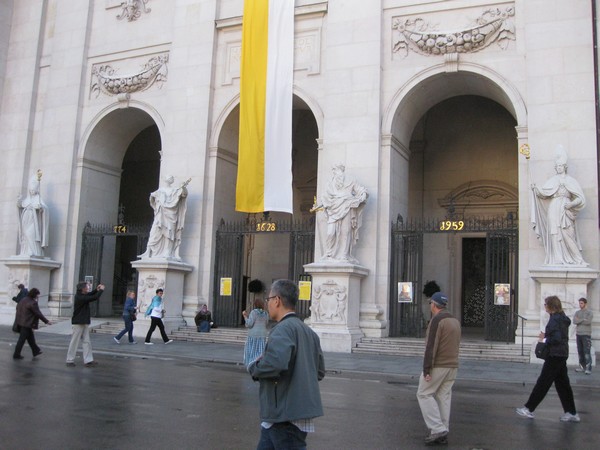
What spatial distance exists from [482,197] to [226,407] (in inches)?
727

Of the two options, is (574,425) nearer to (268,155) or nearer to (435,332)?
(435,332)

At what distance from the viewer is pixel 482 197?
1001 inches

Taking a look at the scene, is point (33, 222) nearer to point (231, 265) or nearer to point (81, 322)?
point (231, 265)

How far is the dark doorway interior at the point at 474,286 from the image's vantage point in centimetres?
2506

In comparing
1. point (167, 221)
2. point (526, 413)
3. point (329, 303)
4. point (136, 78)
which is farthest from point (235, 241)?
point (526, 413)

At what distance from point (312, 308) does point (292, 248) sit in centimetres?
312

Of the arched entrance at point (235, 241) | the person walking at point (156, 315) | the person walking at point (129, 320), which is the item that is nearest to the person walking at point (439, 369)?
the person walking at point (156, 315)

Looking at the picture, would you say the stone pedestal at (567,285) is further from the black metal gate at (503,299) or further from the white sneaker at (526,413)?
the white sneaker at (526,413)

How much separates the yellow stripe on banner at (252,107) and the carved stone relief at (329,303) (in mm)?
3470

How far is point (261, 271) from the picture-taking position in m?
27.4

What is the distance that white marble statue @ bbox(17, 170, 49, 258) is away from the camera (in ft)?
78.2

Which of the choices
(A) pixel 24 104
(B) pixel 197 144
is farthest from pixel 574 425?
(A) pixel 24 104

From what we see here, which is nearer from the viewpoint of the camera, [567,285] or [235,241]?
[567,285]

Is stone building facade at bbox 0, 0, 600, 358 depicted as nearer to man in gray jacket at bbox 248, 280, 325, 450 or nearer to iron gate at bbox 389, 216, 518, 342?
iron gate at bbox 389, 216, 518, 342
